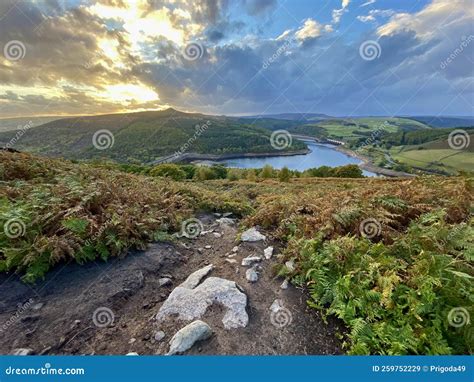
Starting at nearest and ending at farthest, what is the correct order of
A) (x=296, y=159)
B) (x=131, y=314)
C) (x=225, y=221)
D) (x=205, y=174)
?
1. (x=131, y=314)
2. (x=225, y=221)
3. (x=205, y=174)
4. (x=296, y=159)

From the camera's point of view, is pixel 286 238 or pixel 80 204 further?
pixel 286 238

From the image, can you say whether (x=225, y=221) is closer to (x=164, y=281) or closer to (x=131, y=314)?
(x=164, y=281)

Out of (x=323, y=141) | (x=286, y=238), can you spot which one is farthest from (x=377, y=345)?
(x=323, y=141)

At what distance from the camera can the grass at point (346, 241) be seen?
3508mm

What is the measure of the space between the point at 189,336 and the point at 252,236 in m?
3.79

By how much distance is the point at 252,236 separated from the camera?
7.12 metres

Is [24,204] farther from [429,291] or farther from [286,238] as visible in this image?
[429,291]

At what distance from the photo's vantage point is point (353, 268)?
14.7 feet

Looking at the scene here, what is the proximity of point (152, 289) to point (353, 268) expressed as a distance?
3962 mm

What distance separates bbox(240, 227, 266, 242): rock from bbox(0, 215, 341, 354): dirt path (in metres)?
1.13

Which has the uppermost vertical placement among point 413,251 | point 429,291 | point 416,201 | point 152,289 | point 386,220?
point 416,201

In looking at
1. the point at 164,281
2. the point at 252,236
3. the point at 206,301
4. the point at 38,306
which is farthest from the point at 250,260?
the point at 38,306

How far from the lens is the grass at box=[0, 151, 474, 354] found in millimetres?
3508

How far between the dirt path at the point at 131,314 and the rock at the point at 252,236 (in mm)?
1126
